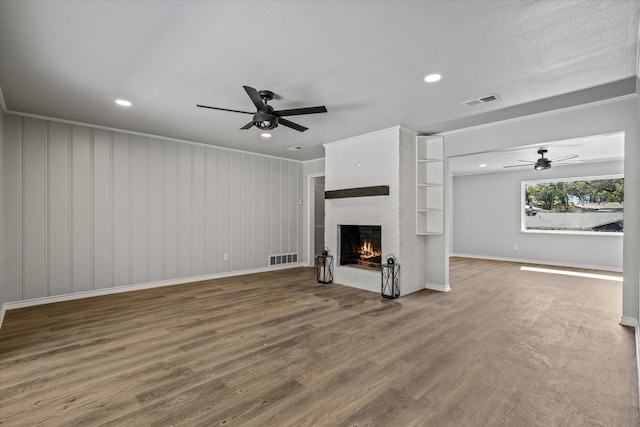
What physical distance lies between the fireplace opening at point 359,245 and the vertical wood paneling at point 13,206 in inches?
188

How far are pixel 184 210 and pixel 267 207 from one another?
183 cm

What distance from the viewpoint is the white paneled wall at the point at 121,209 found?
4.23m

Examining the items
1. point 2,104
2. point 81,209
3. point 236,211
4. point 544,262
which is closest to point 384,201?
point 236,211

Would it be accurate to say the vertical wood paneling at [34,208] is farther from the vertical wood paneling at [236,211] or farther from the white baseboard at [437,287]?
the white baseboard at [437,287]

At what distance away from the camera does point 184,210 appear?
573 cm

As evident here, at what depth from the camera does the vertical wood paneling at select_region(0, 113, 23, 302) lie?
4086 mm

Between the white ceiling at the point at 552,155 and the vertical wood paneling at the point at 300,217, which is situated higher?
the white ceiling at the point at 552,155

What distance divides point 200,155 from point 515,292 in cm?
616

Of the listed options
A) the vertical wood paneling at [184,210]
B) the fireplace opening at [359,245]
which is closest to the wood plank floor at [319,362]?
the fireplace opening at [359,245]

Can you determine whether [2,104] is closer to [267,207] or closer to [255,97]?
[255,97]

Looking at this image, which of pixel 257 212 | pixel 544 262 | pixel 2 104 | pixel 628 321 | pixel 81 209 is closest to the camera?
pixel 628 321

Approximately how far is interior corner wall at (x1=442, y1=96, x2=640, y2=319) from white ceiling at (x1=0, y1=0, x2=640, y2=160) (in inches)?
9.6

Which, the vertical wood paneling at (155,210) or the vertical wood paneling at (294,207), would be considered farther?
the vertical wood paneling at (294,207)

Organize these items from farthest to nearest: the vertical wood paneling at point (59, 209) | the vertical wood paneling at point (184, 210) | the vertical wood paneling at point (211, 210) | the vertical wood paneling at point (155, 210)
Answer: the vertical wood paneling at point (211, 210) < the vertical wood paneling at point (184, 210) < the vertical wood paneling at point (155, 210) < the vertical wood paneling at point (59, 209)
